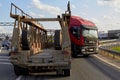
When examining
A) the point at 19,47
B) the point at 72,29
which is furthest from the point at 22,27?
the point at 72,29

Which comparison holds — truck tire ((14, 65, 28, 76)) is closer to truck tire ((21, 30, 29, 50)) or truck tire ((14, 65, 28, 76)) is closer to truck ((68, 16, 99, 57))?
truck tire ((21, 30, 29, 50))

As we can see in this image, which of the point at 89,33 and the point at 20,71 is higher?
the point at 89,33

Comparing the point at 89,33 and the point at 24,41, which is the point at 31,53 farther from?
the point at 89,33

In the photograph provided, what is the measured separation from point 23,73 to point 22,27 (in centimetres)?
207

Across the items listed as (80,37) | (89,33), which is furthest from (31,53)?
(89,33)

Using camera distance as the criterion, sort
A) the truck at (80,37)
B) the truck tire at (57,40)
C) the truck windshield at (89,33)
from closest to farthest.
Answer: the truck tire at (57,40)
the truck at (80,37)
the truck windshield at (89,33)

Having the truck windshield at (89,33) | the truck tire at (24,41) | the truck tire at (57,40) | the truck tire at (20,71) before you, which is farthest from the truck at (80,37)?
the truck tire at (20,71)

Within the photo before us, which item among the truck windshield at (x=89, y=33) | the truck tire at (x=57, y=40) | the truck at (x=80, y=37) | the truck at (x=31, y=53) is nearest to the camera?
the truck at (x=31, y=53)

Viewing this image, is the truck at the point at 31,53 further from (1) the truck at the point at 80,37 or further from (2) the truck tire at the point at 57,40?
(1) the truck at the point at 80,37

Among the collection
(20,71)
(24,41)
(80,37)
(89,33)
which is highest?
(89,33)

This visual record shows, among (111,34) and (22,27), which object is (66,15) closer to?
(22,27)

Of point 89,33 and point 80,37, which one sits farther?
point 89,33

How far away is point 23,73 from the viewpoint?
55.2ft

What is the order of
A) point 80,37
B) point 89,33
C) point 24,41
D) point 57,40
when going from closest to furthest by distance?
point 24,41 → point 57,40 → point 80,37 → point 89,33
